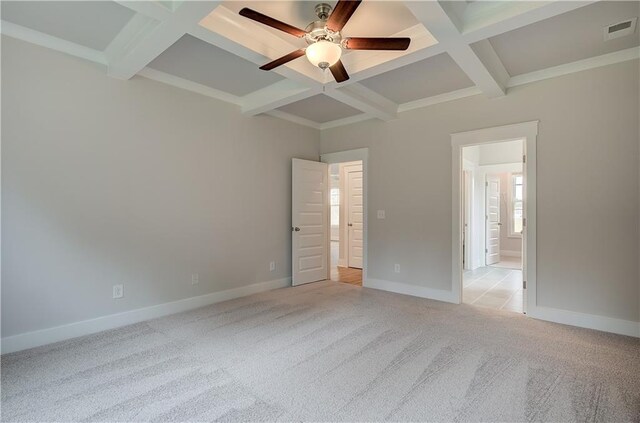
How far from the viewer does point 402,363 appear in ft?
8.35

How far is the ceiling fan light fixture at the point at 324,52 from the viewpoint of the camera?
2.30 meters

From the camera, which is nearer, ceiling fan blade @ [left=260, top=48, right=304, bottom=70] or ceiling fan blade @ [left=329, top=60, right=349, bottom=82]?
ceiling fan blade @ [left=260, top=48, right=304, bottom=70]

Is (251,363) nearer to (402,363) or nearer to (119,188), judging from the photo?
(402,363)

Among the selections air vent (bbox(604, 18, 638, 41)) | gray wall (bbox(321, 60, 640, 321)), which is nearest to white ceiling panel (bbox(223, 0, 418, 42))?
air vent (bbox(604, 18, 638, 41))

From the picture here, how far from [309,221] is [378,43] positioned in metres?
3.37

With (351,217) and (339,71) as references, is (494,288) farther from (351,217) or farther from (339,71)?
(339,71)

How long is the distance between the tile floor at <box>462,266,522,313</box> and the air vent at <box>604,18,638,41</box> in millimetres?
2905

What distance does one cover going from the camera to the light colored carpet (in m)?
1.96

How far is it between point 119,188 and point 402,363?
3.15 m

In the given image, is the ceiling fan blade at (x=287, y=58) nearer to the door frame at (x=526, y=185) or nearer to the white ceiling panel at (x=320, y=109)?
the white ceiling panel at (x=320, y=109)

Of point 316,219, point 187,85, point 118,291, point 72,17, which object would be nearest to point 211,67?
point 187,85

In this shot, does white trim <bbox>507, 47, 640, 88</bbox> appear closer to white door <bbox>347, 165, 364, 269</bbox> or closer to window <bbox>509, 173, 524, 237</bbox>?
white door <bbox>347, 165, 364, 269</bbox>

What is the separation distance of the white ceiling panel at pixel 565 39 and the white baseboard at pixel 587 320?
2584 millimetres

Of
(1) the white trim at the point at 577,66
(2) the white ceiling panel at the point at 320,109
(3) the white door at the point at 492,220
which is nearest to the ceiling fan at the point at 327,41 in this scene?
(2) the white ceiling panel at the point at 320,109
